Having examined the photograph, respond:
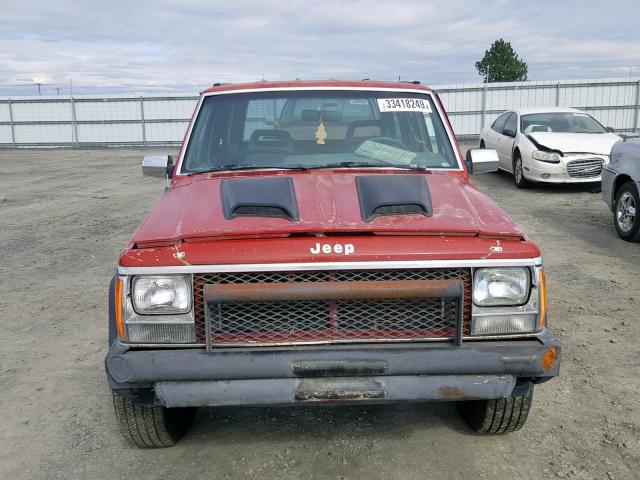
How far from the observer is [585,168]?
1149cm

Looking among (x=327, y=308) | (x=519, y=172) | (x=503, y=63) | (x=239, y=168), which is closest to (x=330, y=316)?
(x=327, y=308)

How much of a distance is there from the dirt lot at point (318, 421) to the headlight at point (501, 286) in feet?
2.91

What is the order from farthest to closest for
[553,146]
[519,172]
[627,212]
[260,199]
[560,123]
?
1. [560,123]
2. [519,172]
3. [553,146]
4. [627,212]
5. [260,199]

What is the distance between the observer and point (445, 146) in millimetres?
4133

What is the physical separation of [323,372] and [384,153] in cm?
177

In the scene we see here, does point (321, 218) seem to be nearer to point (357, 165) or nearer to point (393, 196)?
point (393, 196)

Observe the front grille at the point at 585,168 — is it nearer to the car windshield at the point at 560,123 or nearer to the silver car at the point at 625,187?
the car windshield at the point at 560,123

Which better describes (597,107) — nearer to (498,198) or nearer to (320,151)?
(498,198)

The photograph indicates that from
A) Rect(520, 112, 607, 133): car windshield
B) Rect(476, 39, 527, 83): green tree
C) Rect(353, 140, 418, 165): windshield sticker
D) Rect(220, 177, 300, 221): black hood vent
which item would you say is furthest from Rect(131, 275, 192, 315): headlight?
Rect(476, 39, 527, 83): green tree

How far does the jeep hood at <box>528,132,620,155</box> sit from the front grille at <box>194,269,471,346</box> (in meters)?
9.74

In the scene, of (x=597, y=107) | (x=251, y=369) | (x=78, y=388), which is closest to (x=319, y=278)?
(x=251, y=369)

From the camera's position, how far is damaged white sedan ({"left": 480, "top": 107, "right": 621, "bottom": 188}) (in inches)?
453

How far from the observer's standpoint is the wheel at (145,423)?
3.10 metres

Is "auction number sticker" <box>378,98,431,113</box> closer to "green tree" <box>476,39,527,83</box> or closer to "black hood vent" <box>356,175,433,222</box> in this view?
"black hood vent" <box>356,175,433,222</box>
